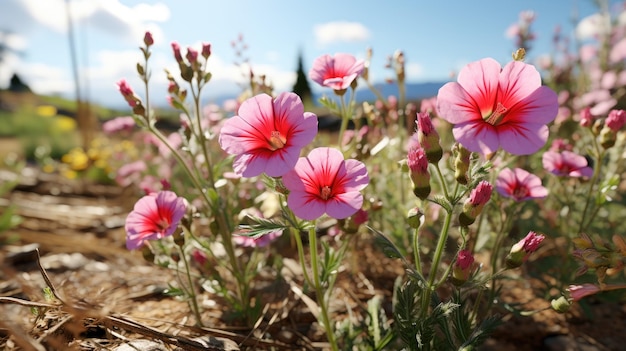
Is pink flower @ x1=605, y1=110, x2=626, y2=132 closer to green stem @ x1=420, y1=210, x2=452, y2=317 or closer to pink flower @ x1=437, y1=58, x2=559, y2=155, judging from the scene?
pink flower @ x1=437, y1=58, x2=559, y2=155

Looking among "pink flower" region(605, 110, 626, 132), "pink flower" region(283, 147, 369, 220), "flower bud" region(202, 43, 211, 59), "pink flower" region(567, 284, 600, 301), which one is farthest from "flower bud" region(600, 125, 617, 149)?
"flower bud" region(202, 43, 211, 59)

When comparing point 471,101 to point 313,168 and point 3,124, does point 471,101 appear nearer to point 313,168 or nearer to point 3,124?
point 313,168

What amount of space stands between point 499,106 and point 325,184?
461 millimetres

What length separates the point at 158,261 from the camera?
156cm

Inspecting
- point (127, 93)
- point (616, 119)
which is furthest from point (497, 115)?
point (127, 93)

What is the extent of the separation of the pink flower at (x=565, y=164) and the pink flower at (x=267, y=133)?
1.09m

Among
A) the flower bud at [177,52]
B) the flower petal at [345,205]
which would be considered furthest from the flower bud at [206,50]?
the flower petal at [345,205]

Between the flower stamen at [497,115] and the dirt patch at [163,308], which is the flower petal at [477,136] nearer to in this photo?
the flower stamen at [497,115]

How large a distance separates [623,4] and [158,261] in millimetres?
6876

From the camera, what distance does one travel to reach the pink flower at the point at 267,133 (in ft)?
3.43

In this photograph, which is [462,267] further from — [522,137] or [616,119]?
[616,119]

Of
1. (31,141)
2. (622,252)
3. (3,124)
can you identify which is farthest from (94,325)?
(3,124)

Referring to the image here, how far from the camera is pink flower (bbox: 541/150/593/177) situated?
1.67 m

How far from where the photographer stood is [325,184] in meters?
1.14
